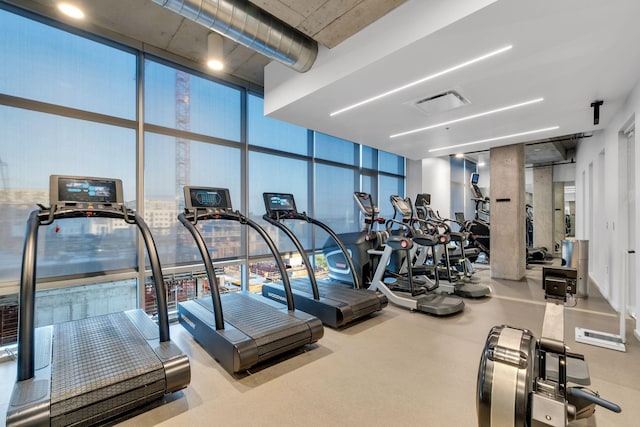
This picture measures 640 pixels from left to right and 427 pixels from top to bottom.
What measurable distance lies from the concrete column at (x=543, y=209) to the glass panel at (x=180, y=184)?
1040 cm

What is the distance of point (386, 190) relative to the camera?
26.2ft

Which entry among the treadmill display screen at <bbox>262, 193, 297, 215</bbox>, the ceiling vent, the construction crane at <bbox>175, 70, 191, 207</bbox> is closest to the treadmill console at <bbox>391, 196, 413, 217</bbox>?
the ceiling vent

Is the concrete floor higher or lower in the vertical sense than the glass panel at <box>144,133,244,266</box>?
lower

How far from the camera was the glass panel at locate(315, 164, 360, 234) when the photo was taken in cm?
612

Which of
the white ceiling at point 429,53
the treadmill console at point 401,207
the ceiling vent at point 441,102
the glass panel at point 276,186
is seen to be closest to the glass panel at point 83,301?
the glass panel at point 276,186

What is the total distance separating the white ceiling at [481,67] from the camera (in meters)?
2.35

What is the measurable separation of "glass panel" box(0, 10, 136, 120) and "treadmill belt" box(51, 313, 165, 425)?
8.52ft

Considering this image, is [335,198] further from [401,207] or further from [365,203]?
[401,207]

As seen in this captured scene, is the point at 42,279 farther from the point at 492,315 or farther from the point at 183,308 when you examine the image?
the point at 492,315

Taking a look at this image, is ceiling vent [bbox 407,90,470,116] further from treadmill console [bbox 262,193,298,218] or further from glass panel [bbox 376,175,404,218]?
glass panel [bbox 376,175,404,218]

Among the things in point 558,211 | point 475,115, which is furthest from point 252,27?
point 558,211

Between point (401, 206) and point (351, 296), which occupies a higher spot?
point (401, 206)

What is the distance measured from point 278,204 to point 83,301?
8.76ft

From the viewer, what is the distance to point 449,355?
289 cm
